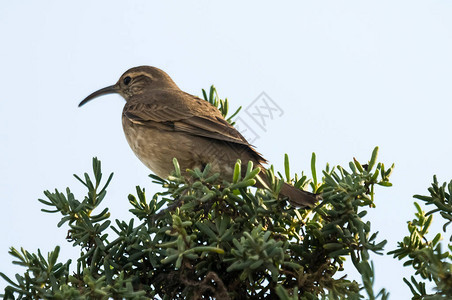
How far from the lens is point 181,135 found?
600 cm

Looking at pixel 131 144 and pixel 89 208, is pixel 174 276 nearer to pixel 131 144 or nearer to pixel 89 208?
pixel 89 208

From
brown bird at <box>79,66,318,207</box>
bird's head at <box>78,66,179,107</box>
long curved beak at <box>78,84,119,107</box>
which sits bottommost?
brown bird at <box>79,66,318,207</box>

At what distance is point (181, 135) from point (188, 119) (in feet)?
0.63

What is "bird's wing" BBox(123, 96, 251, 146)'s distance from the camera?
5531 mm

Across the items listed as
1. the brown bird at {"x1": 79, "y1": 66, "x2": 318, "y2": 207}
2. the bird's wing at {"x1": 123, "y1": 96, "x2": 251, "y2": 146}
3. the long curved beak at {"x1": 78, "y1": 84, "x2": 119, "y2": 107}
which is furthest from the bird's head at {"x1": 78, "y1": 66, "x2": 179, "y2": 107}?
the bird's wing at {"x1": 123, "y1": 96, "x2": 251, "y2": 146}

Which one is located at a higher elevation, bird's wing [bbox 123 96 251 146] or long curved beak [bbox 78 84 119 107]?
long curved beak [bbox 78 84 119 107]

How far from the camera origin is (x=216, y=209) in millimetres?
3273

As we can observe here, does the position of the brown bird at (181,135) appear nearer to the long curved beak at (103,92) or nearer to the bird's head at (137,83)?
the bird's head at (137,83)

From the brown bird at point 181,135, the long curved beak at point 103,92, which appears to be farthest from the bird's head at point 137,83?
the brown bird at point 181,135

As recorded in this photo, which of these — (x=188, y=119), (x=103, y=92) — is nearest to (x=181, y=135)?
(x=188, y=119)

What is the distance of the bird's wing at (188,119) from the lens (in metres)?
5.53

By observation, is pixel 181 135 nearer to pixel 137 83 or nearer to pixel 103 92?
pixel 137 83

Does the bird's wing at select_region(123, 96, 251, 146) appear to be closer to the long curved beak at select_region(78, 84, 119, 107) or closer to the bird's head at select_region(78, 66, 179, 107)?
the bird's head at select_region(78, 66, 179, 107)

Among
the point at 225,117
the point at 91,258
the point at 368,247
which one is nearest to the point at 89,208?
the point at 91,258
